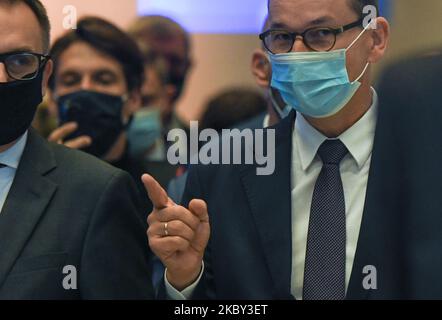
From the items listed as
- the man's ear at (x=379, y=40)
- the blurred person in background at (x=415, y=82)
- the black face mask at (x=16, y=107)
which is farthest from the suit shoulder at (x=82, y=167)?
the blurred person in background at (x=415, y=82)

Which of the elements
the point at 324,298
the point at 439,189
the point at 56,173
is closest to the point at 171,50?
the point at 56,173

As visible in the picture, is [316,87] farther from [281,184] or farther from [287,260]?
[287,260]

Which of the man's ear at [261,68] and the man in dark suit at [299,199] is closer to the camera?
the man in dark suit at [299,199]

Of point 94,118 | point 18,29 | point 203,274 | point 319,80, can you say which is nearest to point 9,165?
point 18,29

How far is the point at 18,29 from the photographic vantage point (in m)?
1.95

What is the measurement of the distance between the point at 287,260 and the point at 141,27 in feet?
6.08

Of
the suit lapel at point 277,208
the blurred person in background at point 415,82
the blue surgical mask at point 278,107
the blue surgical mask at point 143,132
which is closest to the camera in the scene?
the blurred person in background at point 415,82

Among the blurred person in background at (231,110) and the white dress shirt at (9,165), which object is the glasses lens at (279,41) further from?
the blurred person in background at (231,110)

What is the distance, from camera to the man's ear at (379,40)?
1969 mm

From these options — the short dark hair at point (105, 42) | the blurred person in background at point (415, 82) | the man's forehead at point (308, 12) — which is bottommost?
the blurred person in background at point (415, 82)

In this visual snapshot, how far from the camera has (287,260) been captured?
74.2 inches

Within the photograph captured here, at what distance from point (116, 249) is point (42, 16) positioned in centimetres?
59

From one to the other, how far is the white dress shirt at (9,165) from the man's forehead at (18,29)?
0.23 meters

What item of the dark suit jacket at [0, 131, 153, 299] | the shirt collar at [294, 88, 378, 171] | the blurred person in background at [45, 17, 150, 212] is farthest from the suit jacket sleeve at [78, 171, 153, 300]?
the shirt collar at [294, 88, 378, 171]
